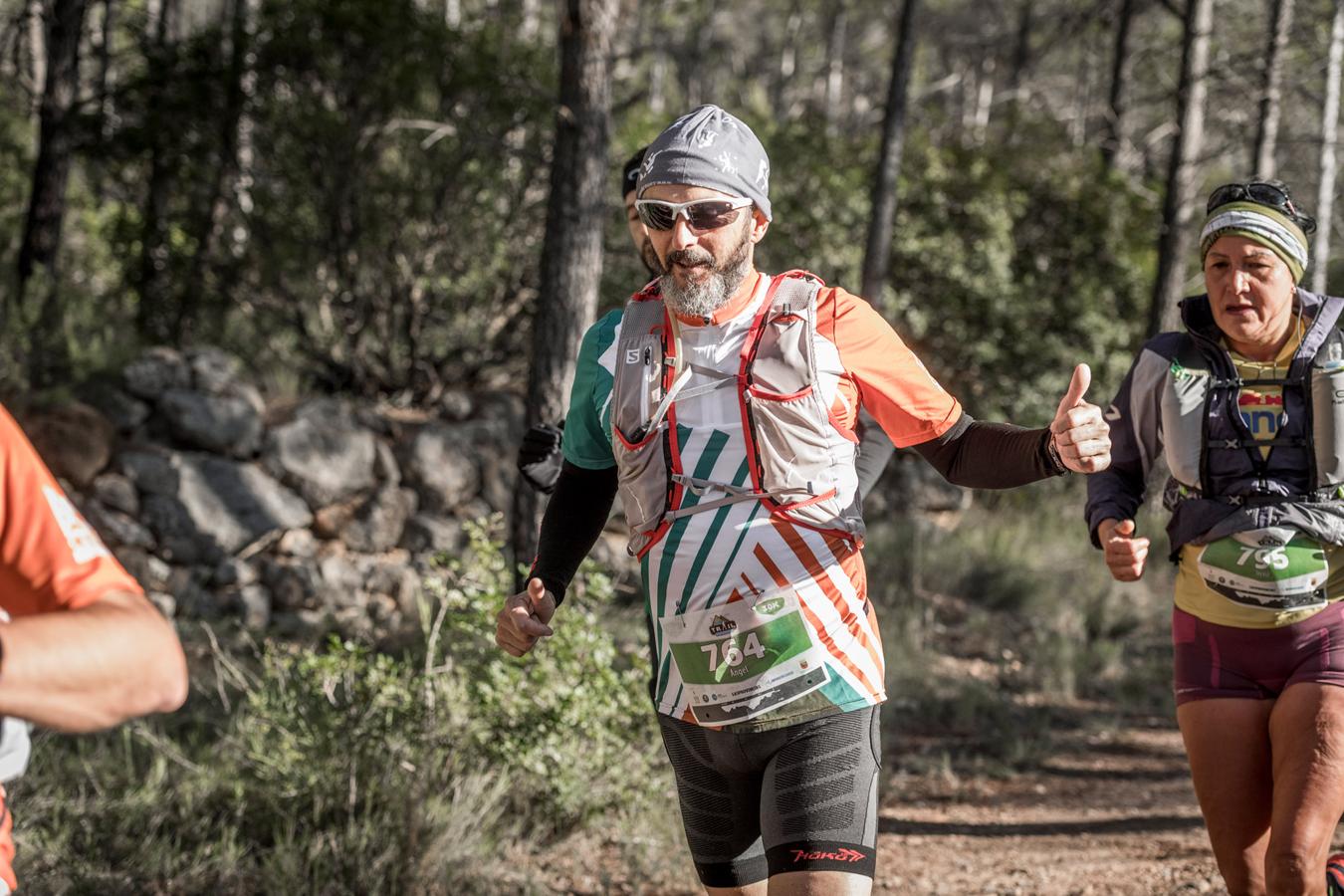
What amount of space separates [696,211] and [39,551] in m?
1.46

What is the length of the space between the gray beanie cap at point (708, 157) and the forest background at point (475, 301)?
2.04 metres

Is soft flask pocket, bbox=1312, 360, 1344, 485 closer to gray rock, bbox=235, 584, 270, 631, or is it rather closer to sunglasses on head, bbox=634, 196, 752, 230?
sunglasses on head, bbox=634, 196, 752, 230

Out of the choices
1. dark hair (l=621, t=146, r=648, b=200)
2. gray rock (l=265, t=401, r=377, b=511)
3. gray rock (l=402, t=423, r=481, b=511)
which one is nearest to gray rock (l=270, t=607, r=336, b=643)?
gray rock (l=265, t=401, r=377, b=511)

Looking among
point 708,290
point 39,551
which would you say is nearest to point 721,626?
point 708,290

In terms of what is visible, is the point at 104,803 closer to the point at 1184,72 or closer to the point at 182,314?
the point at 182,314

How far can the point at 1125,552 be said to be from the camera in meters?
3.03

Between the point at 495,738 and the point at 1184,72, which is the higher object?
the point at 1184,72

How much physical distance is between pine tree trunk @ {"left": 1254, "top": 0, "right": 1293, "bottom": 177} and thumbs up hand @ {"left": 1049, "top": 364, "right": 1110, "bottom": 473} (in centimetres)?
969

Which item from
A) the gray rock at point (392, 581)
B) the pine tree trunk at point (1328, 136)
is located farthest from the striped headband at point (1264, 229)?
the pine tree trunk at point (1328, 136)

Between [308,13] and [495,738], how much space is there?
744 centimetres

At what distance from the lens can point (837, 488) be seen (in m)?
2.62

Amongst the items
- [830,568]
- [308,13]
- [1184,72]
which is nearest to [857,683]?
[830,568]

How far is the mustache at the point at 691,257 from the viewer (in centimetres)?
263

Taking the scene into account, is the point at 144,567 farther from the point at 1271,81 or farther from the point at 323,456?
the point at 1271,81
